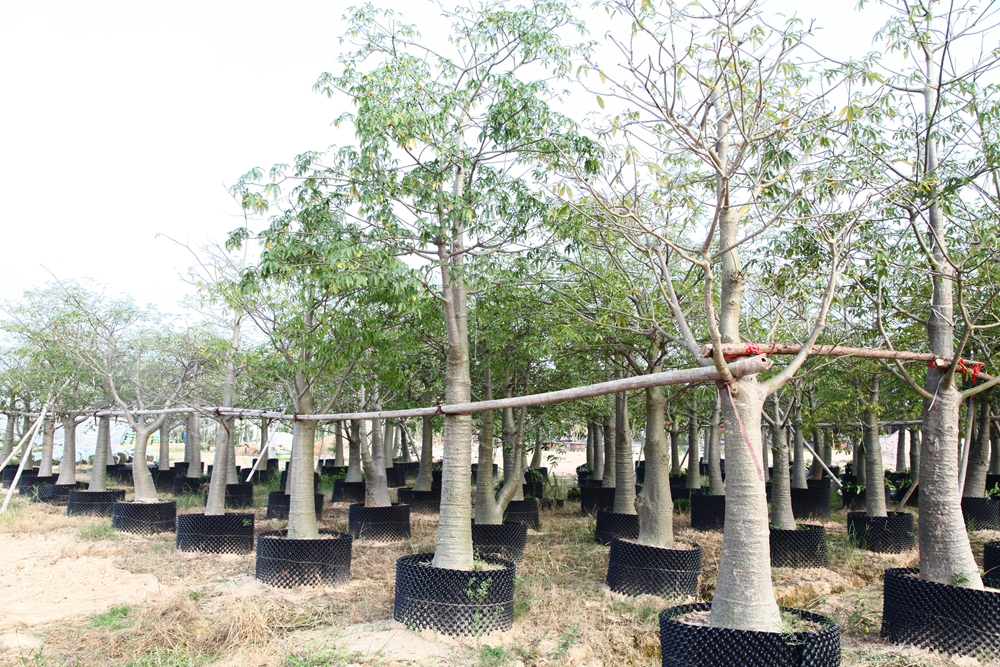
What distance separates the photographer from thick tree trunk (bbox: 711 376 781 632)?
188 inches

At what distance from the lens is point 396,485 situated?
20.9m

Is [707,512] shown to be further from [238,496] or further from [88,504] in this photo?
[88,504]

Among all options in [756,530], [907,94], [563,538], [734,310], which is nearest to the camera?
[756,530]

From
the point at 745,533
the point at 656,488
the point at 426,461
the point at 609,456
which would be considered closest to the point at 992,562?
the point at 656,488

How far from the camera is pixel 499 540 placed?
958 cm

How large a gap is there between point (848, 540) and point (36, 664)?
31.5 feet

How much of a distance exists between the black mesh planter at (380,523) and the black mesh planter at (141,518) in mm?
2916

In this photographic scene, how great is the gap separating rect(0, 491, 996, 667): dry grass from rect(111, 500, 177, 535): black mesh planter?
1667mm

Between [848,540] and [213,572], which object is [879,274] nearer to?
[848,540]

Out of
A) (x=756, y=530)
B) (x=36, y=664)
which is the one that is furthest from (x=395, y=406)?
(x=756, y=530)

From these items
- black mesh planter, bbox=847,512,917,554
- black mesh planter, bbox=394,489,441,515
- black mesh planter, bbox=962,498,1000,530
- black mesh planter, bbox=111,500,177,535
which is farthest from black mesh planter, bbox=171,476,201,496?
black mesh planter, bbox=962,498,1000,530

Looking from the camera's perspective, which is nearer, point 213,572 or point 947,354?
point 947,354

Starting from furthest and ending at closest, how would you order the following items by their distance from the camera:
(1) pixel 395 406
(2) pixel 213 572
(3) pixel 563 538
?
1. (1) pixel 395 406
2. (3) pixel 563 538
3. (2) pixel 213 572

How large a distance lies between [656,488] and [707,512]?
14.5 feet
